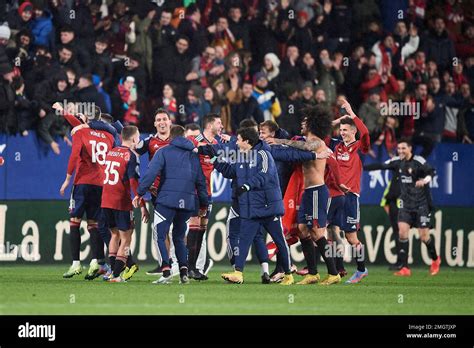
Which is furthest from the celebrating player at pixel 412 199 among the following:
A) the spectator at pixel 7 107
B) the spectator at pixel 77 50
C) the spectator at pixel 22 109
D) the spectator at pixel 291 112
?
the spectator at pixel 7 107

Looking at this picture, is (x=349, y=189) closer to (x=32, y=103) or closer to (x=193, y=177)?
(x=193, y=177)

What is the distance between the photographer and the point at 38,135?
22016 millimetres

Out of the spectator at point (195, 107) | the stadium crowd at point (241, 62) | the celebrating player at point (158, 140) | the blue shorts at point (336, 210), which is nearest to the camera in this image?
the celebrating player at point (158, 140)

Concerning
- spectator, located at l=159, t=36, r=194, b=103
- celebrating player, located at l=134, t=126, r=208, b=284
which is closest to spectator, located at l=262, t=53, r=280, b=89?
spectator, located at l=159, t=36, r=194, b=103

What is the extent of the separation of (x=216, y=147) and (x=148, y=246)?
5.22 metres

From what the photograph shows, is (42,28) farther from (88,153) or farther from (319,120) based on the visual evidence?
(319,120)

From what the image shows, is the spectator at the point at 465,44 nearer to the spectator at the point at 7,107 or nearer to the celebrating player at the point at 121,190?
the spectator at the point at 7,107

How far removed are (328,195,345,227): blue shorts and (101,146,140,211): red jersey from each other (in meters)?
3.00

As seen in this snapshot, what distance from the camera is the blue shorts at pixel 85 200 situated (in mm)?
19078

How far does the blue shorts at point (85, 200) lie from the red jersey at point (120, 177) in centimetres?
81

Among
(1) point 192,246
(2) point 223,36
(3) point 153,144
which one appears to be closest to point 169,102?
(2) point 223,36

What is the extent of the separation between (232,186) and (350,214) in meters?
2.14

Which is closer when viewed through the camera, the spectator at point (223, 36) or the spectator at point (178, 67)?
the spectator at point (178, 67)

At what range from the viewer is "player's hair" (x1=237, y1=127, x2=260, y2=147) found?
1755cm
